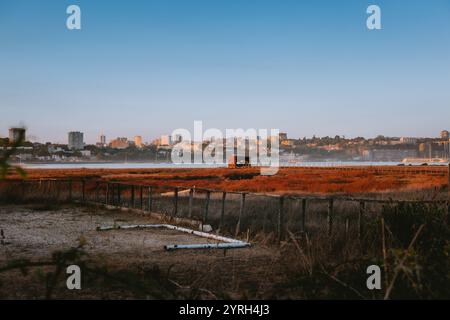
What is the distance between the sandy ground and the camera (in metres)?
8.49

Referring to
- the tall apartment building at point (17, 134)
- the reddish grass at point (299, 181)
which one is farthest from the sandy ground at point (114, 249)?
the reddish grass at point (299, 181)

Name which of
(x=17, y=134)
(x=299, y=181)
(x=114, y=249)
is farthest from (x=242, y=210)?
(x=299, y=181)

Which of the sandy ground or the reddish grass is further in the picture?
the reddish grass

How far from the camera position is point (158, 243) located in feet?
41.9

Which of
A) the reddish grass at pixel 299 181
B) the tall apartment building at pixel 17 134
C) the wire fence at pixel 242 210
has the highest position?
the tall apartment building at pixel 17 134

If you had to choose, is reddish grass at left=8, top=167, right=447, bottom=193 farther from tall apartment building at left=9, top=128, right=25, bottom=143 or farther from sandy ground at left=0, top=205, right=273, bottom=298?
tall apartment building at left=9, top=128, right=25, bottom=143

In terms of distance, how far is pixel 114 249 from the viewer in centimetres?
1164

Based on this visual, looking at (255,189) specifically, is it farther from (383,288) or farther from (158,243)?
(383,288)

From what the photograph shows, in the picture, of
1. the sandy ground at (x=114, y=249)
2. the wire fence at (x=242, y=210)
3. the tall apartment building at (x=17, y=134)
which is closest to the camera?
the tall apartment building at (x=17, y=134)

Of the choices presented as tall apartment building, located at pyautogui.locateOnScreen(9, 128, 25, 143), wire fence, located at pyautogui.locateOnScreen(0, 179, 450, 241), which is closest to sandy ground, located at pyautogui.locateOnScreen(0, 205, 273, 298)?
wire fence, located at pyautogui.locateOnScreen(0, 179, 450, 241)

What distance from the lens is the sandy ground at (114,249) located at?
8.49 m

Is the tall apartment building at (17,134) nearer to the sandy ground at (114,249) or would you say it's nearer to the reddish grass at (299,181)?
the sandy ground at (114,249)

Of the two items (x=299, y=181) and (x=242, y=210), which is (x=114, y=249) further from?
(x=299, y=181)
